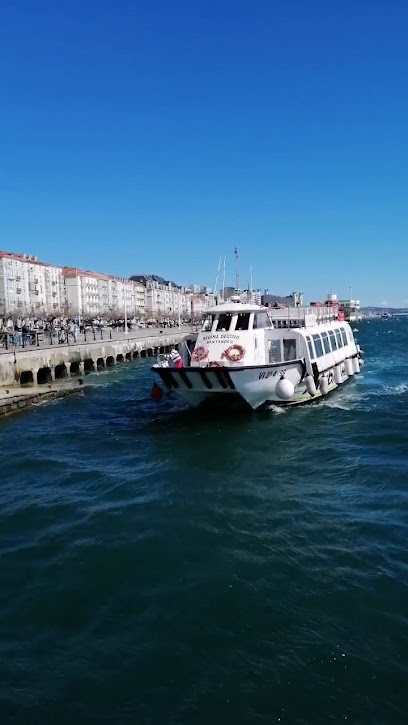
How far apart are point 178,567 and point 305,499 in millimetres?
5200

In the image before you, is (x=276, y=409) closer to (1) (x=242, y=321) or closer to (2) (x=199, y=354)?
(1) (x=242, y=321)

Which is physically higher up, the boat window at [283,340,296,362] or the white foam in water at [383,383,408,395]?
the boat window at [283,340,296,362]

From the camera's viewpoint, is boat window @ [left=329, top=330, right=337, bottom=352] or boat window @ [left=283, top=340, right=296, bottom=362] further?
boat window @ [left=329, top=330, right=337, bottom=352]

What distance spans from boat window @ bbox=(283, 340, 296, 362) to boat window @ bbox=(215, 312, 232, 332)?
3519 mm

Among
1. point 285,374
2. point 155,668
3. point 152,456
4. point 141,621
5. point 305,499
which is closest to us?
point 155,668

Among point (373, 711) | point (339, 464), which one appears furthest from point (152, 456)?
point (373, 711)

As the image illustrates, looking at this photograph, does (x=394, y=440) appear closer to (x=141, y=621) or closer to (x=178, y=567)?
(x=178, y=567)

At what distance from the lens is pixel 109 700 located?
26.6 ft

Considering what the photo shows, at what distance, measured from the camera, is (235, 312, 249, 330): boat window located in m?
26.7

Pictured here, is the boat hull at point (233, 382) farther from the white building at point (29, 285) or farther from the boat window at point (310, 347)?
the white building at point (29, 285)

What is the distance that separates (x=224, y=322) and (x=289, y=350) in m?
3.92

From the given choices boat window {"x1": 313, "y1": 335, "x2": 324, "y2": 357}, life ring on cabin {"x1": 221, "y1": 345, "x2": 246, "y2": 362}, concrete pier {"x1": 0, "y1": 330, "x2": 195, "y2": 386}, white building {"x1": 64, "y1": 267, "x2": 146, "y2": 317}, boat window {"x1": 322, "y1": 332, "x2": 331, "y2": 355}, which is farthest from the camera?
white building {"x1": 64, "y1": 267, "x2": 146, "y2": 317}

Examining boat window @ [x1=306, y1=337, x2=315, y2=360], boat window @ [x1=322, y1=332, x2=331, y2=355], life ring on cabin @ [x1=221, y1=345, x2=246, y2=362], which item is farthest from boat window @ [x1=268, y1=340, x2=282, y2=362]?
boat window @ [x1=322, y1=332, x2=331, y2=355]

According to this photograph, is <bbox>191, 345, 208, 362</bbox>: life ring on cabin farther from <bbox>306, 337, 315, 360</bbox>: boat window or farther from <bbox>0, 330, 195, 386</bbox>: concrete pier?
<bbox>306, 337, 315, 360</bbox>: boat window
